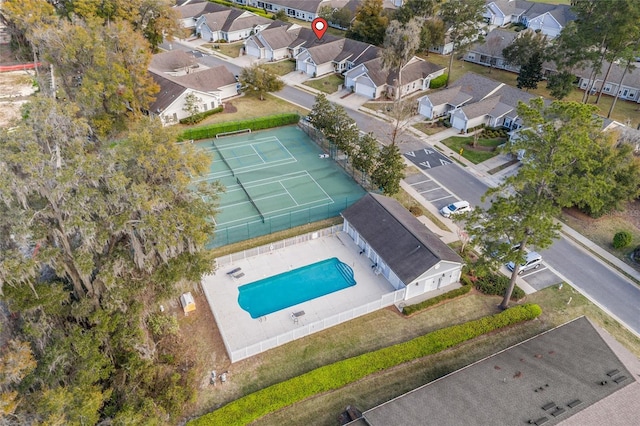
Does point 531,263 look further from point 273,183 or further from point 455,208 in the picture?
point 273,183

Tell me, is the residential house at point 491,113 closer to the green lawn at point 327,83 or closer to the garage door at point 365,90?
the garage door at point 365,90

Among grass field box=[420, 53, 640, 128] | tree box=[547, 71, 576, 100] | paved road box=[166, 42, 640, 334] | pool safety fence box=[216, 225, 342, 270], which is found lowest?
pool safety fence box=[216, 225, 342, 270]

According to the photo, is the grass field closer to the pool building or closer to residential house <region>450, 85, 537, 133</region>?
residential house <region>450, 85, 537, 133</region>

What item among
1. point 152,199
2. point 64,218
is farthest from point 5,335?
point 152,199

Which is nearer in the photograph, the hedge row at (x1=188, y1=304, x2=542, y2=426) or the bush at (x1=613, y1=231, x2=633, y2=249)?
the hedge row at (x1=188, y1=304, x2=542, y2=426)

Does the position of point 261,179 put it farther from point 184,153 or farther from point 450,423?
point 450,423

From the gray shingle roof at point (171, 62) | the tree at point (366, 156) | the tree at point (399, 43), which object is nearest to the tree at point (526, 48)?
the tree at point (399, 43)

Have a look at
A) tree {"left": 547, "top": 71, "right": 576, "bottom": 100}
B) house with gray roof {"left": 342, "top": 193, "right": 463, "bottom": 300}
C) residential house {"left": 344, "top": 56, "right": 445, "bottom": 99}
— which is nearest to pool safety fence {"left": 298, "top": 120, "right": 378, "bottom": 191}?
house with gray roof {"left": 342, "top": 193, "right": 463, "bottom": 300}
